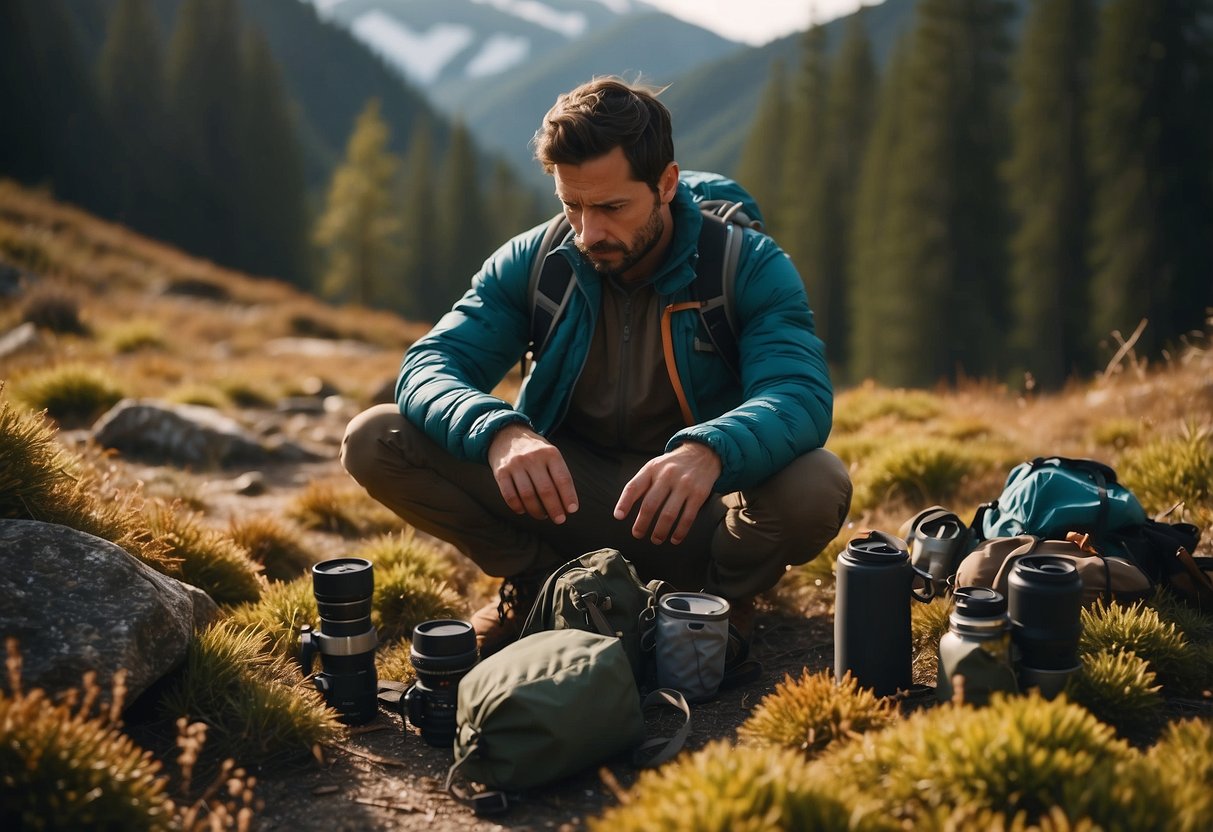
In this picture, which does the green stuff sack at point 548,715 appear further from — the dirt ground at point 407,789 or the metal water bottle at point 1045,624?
the metal water bottle at point 1045,624

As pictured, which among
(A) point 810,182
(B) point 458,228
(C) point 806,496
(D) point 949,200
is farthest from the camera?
(B) point 458,228

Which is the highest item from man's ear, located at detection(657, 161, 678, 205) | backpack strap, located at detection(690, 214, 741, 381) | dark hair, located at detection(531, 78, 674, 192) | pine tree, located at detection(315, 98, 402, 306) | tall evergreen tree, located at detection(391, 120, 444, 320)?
dark hair, located at detection(531, 78, 674, 192)

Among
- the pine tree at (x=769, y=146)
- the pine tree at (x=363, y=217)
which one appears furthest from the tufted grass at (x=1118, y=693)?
the pine tree at (x=769, y=146)

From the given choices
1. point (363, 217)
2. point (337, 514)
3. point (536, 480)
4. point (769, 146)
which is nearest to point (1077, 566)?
point (536, 480)

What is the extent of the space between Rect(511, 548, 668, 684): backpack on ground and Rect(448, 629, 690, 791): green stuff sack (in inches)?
10.4

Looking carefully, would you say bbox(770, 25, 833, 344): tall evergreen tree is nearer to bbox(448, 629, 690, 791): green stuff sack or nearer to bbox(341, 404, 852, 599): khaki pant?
bbox(341, 404, 852, 599): khaki pant

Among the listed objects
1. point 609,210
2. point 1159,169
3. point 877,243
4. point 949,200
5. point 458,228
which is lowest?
point 458,228

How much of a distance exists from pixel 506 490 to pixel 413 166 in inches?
2156

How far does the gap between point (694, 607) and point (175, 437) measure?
16.9 ft

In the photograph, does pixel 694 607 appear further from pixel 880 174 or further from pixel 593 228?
pixel 880 174

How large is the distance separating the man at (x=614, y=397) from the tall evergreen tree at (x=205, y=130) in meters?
48.2

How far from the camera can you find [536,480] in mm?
3506

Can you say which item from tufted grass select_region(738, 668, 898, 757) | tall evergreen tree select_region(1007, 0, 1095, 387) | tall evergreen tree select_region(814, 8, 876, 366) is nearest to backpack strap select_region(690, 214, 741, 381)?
tufted grass select_region(738, 668, 898, 757)

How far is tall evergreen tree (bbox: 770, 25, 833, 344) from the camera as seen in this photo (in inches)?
1746
